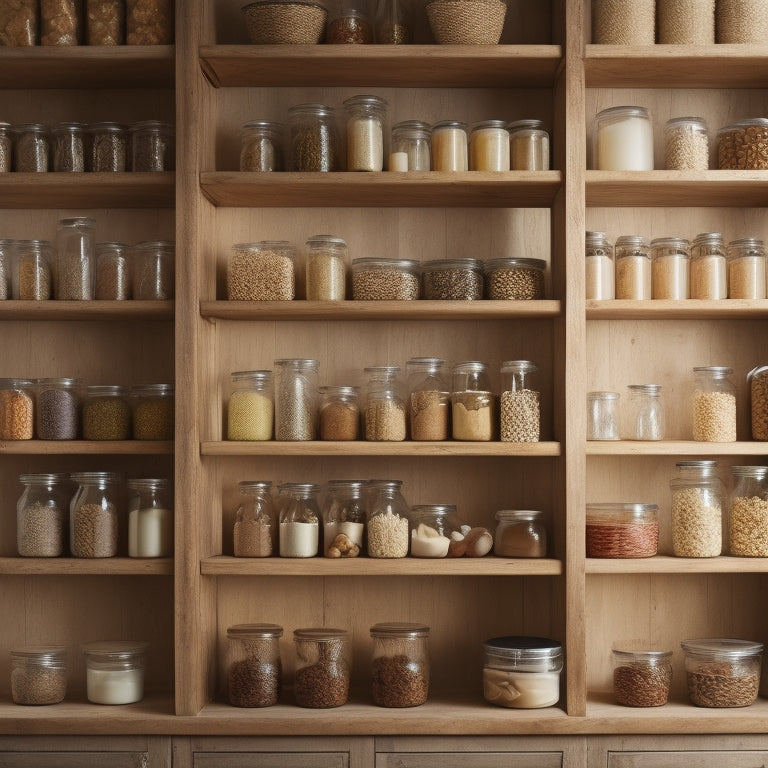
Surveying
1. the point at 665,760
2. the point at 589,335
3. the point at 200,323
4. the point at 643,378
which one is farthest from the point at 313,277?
the point at 665,760

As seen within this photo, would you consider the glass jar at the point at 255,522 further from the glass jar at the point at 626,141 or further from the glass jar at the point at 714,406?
the glass jar at the point at 626,141

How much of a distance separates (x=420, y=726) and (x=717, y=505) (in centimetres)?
97

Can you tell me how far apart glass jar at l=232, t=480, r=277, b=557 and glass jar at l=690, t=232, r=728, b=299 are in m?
1.28

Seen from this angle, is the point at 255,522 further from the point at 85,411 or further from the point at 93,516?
the point at 85,411

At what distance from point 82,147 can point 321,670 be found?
154cm

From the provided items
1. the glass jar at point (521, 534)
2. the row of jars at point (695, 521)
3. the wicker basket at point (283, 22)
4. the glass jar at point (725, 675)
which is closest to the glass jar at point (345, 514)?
the glass jar at point (521, 534)

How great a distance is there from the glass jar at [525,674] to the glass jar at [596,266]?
93 cm

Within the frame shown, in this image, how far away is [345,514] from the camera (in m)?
2.52

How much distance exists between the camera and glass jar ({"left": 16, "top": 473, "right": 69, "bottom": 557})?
8.22ft

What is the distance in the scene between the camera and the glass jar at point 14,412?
2514mm

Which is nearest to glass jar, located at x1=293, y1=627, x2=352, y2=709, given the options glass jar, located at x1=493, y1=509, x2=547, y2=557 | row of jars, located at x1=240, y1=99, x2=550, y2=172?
glass jar, located at x1=493, y1=509, x2=547, y2=557

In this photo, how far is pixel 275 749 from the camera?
2385 mm

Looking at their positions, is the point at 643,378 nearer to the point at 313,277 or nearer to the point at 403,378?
the point at 403,378

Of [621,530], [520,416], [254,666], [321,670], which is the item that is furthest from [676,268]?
[254,666]
